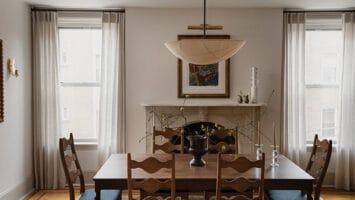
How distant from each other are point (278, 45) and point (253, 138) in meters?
1.35

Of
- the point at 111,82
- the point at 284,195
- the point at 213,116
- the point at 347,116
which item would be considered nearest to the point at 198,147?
the point at 284,195

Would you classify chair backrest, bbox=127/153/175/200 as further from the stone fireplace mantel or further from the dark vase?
the stone fireplace mantel

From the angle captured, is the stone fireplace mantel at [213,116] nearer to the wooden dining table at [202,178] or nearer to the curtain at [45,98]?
the curtain at [45,98]

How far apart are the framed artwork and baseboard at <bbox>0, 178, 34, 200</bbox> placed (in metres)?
Result: 2.42

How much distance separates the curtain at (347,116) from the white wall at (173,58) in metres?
0.89

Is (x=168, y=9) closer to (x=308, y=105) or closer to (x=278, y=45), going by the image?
(x=278, y=45)

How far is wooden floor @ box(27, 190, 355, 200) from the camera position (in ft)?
16.0

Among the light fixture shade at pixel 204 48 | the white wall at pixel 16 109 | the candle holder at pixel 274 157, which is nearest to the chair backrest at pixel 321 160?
the candle holder at pixel 274 157

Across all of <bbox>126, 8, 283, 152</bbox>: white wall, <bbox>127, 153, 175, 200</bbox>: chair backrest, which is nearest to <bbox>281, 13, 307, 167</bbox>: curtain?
<bbox>126, 8, 283, 152</bbox>: white wall

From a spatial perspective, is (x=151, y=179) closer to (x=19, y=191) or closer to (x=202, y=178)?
(x=202, y=178)

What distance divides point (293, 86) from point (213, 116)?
1.21 m

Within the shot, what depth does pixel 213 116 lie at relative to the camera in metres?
5.14

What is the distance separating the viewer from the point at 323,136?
5516 millimetres

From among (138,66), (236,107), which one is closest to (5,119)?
(138,66)
